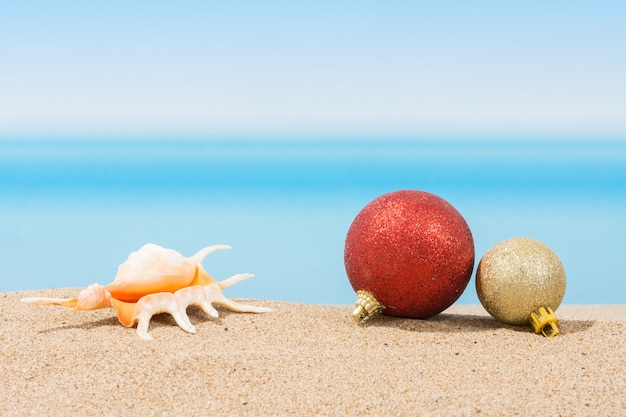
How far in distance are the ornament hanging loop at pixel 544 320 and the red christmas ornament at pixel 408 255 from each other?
1.46ft

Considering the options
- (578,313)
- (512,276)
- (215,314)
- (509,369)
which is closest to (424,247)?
(512,276)

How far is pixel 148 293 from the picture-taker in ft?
14.3

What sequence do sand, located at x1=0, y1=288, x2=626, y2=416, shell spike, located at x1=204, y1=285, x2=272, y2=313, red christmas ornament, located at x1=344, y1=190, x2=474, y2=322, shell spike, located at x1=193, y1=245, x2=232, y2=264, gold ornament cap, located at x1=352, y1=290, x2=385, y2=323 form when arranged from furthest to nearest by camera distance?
shell spike, located at x1=193, y1=245, x2=232, y2=264 → shell spike, located at x1=204, y1=285, x2=272, y2=313 → gold ornament cap, located at x1=352, y1=290, x2=385, y2=323 → red christmas ornament, located at x1=344, y1=190, x2=474, y2=322 → sand, located at x1=0, y1=288, x2=626, y2=416

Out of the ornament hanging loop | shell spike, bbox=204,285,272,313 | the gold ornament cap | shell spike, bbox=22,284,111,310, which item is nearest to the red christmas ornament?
the gold ornament cap

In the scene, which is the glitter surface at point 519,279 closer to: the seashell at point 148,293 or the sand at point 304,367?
the sand at point 304,367

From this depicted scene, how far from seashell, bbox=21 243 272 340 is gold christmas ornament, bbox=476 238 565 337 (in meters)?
1.65

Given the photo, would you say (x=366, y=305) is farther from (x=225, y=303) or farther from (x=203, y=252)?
(x=203, y=252)

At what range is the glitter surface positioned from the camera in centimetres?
426

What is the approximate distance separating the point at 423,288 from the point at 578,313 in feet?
7.40

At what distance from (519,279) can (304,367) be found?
1.43m

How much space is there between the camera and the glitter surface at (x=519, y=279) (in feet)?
14.0

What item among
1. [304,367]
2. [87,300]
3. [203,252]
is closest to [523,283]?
[304,367]

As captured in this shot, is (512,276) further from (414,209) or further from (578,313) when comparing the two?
(578,313)

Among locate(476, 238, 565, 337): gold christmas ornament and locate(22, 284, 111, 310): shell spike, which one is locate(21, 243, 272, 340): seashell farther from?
locate(476, 238, 565, 337): gold christmas ornament
